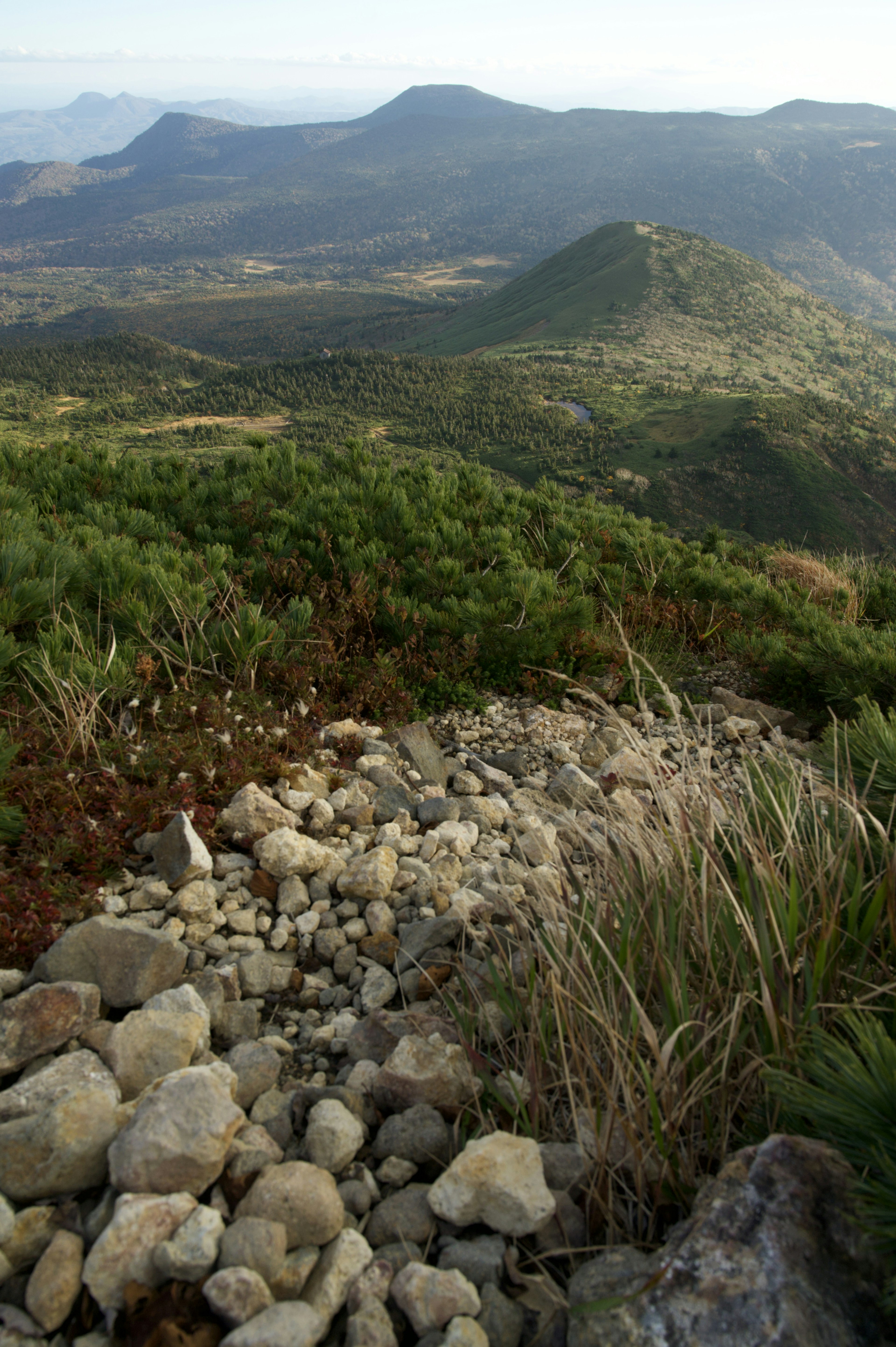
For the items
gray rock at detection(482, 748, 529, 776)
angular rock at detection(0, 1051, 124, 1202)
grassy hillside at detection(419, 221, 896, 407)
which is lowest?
gray rock at detection(482, 748, 529, 776)

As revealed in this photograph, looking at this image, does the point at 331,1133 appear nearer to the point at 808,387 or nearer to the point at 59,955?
the point at 59,955

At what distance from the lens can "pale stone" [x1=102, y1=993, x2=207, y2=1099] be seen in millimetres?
1769

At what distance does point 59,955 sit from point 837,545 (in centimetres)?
6128

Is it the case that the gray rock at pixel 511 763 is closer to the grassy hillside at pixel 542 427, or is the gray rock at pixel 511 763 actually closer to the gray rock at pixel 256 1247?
the gray rock at pixel 256 1247

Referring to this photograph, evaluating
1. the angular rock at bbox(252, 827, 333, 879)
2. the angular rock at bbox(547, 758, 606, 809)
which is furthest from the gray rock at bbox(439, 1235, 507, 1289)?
the angular rock at bbox(547, 758, 606, 809)

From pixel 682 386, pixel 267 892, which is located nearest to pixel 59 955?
pixel 267 892

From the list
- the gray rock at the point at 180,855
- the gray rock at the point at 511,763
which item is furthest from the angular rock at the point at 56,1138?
the gray rock at the point at 511,763

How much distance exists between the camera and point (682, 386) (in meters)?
86.8

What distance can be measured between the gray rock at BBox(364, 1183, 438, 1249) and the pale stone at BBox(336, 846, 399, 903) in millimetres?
1071

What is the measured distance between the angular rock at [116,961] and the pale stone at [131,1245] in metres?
0.66

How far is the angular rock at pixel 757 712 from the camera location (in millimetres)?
4215

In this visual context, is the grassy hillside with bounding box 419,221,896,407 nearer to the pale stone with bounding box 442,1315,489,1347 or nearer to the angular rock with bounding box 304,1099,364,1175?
the angular rock with bounding box 304,1099,364,1175

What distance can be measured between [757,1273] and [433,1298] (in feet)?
1.86

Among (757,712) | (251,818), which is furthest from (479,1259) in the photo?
(757,712)
